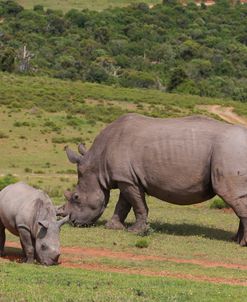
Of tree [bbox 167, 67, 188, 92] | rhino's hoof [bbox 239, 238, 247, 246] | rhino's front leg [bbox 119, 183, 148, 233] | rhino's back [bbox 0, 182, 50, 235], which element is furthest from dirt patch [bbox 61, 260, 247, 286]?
tree [bbox 167, 67, 188, 92]

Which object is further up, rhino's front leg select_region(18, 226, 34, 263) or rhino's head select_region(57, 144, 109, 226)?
rhino's front leg select_region(18, 226, 34, 263)

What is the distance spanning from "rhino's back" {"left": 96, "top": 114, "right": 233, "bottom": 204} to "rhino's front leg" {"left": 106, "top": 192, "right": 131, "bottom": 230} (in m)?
0.78

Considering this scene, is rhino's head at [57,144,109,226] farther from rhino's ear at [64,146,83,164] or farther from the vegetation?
the vegetation

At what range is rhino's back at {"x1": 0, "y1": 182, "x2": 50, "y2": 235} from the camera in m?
13.6

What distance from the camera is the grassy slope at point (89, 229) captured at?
11180 mm

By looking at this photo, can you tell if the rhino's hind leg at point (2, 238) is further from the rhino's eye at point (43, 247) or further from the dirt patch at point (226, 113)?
the dirt patch at point (226, 113)

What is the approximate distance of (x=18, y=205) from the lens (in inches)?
543

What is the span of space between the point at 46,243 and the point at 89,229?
482 cm

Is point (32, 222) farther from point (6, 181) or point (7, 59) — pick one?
point (7, 59)

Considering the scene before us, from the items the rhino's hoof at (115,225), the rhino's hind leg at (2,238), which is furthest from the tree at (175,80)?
the rhino's hind leg at (2,238)

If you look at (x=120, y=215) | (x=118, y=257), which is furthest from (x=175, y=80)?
(x=118, y=257)

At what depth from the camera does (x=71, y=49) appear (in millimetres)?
97000

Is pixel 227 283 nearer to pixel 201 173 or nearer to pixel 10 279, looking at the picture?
pixel 10 279

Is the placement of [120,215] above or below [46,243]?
below
